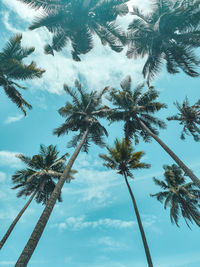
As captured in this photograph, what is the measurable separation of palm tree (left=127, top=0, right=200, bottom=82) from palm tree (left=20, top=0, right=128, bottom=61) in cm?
172

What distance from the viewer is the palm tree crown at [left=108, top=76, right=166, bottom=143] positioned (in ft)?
57.6

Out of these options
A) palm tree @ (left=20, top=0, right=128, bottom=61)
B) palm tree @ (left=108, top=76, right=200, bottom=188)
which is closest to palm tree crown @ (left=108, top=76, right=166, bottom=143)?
palm tree @ (left=108, top=76, right=200, bottom=188)

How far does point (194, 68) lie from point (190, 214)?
15.3m

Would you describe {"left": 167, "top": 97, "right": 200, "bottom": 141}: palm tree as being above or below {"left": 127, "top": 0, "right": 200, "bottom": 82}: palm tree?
below

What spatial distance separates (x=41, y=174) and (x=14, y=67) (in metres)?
10.6

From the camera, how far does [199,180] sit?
9883 millimetres

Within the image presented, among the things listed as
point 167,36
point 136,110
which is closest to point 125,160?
point 136,110

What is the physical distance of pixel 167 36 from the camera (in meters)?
15.7

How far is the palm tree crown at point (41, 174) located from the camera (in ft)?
59.4

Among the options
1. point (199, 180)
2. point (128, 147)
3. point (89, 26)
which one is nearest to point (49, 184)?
point (128, 147)

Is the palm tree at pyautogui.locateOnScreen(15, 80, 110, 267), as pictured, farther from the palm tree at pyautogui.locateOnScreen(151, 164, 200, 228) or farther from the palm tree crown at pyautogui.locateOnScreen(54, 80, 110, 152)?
the palm tree at pyautogui.locateOnScreen(151, 164, 200, 228)

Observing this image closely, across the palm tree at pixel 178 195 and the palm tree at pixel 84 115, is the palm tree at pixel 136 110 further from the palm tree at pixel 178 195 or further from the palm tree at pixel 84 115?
the palm tree at pixel 178 195

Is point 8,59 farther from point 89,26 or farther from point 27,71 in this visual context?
point 89,26

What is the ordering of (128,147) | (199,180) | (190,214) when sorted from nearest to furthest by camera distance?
(199,180) < (128,147) < (190,214)
